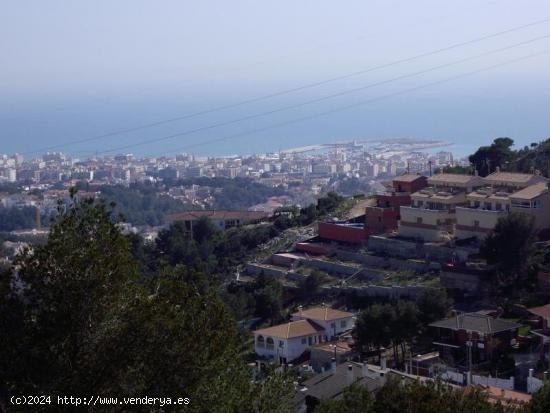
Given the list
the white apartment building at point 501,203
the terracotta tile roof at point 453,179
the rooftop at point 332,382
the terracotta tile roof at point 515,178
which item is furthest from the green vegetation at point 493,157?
the rooftop at point 332,382

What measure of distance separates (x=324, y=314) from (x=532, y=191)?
4147 mm

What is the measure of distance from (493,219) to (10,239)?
80.2 feet

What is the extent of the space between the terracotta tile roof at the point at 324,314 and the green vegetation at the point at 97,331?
908cm

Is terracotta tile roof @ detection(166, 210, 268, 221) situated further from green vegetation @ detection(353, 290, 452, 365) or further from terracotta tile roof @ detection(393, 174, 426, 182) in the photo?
green vegetation @ detection(353, 290, 452, 365)

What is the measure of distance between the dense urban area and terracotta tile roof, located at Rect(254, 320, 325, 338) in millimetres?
43

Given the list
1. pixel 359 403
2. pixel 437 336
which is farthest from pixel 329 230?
pixel 359 403

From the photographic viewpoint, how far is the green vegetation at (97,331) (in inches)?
227

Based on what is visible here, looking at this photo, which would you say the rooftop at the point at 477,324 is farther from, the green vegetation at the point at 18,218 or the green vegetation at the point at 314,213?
the green vegetation at the point at 18,218

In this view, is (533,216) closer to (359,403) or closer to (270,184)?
(359,403)

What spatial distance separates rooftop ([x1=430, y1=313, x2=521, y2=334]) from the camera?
12.7 m

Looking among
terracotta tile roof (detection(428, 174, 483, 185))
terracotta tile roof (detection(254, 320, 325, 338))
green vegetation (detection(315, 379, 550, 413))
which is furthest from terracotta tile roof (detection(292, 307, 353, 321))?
green vegetation (detection(315, 379, 550, 413))

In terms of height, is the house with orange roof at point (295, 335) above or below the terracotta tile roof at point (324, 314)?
below

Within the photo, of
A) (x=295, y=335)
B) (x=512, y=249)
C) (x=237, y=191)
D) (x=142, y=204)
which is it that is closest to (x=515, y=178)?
(x=512, y=249)

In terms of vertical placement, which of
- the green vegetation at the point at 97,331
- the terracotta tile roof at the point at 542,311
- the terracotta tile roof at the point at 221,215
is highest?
the green vegetation at the point at 97,331
